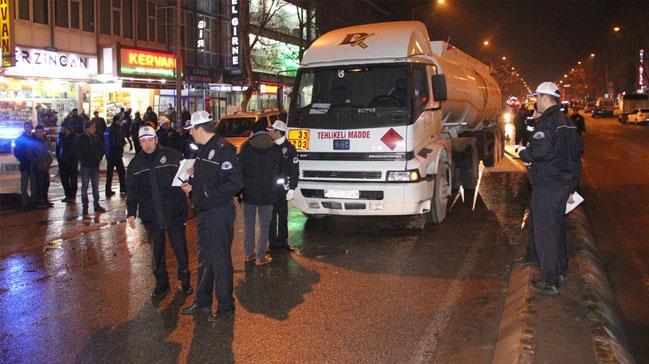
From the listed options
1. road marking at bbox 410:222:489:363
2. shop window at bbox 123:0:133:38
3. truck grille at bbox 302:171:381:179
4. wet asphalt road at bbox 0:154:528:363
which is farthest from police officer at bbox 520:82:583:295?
shop window at bbox 123:0:133:38

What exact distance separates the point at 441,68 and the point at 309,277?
5.54m

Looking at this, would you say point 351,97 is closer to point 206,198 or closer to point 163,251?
point 163,251

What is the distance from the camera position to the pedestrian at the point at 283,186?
26.9ft

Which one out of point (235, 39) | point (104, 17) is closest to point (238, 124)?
point (104, 17)

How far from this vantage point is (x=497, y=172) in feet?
59.2

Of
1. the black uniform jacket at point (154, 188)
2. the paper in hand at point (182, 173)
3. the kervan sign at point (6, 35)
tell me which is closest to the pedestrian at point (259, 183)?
the black uniform jacket at point (154, 188)

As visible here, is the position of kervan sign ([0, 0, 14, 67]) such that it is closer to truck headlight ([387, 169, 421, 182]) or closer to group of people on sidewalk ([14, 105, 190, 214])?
group of people on sidewalk ([14, 105, 190, 214])

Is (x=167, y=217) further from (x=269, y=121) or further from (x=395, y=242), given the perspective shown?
(x=269, y=121)

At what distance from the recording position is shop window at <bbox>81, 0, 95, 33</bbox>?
2570 cm

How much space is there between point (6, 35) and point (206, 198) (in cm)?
1570

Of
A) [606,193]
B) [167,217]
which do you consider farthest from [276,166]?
[606,193]

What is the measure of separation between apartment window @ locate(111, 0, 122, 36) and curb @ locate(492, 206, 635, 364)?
2456 centimetres

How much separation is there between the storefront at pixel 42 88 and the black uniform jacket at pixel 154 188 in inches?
655

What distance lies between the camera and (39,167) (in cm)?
1262
